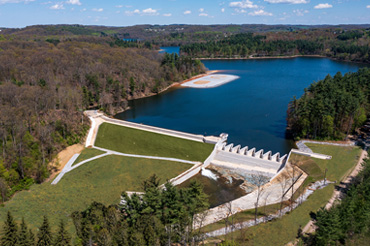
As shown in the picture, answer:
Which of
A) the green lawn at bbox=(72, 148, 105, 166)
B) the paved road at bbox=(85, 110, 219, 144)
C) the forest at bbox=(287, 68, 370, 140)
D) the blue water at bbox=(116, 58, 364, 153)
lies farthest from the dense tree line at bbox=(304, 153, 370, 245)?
the green lawn at bbox=(72, 148, 105, 166)

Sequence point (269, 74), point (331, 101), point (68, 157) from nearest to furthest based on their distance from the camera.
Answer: point (68, 157) < point (331, 101) < point (269, 74)

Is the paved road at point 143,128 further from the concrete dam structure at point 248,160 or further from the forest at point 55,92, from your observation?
the concrete dam structure at point 248,160

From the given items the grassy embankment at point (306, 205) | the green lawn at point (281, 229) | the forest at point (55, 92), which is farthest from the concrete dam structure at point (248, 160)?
the forest at point (55, 92)

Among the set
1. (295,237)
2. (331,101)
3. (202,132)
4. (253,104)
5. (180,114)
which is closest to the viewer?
(295,237)

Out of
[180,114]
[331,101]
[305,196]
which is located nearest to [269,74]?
[180,114]

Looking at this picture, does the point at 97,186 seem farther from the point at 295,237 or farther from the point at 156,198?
the point at 295,237

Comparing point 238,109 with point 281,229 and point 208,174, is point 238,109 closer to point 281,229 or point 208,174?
point 208,174
